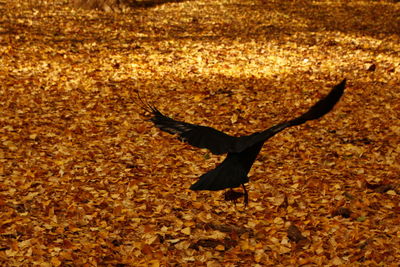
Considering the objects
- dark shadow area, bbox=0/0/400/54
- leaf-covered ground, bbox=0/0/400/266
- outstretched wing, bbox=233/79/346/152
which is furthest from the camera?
dark shadow area, bbox=0/0/400/54

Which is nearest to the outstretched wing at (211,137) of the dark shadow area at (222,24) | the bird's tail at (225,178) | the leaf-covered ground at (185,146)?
the bird's tail at (225,178)

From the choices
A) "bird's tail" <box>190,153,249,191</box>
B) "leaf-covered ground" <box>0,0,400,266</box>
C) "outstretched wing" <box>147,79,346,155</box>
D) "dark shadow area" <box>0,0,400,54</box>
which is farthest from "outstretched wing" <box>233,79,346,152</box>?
"dark shadow area" <box>0,0,400,54</box>

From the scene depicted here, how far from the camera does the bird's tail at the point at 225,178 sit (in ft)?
8.47

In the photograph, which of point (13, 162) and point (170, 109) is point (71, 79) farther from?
point (13, 162)

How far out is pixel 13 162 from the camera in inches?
223

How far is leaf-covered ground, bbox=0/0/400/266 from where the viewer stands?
4367 millimetres

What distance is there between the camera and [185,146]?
20.6 ft

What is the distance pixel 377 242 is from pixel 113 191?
2784mm

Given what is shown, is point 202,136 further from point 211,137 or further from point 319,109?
point 319,109

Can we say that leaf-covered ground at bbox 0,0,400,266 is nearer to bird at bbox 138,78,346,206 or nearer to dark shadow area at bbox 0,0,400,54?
dark shadow area at bbox 0,0,400,54

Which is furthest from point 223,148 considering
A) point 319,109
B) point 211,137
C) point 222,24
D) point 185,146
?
point 222,24

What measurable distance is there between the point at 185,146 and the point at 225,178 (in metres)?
3.66

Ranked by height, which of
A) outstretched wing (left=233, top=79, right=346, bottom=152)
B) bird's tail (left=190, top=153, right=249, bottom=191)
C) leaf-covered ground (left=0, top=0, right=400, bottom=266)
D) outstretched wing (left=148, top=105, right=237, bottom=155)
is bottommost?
leaf-covered ground (left=0, top=0, right=400, bottom=266)

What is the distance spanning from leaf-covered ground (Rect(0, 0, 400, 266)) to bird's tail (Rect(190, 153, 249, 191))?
169cm
